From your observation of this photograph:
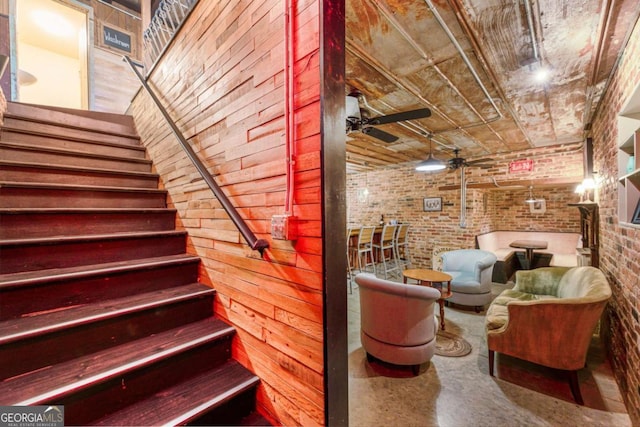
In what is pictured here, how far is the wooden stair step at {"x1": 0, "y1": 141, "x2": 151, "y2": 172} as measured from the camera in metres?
2.03

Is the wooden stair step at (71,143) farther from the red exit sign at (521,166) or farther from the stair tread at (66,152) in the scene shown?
the red exit sign at (521,166)

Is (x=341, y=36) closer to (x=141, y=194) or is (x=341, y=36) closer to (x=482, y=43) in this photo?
(x=482, y=43)

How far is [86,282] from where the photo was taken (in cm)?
145

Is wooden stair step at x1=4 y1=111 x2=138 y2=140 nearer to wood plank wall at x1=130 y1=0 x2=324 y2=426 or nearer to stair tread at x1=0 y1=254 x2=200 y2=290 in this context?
wood plank wall at x1=130 y1=0 x2=324 y2=426

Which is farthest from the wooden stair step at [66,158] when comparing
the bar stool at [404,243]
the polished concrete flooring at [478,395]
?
the bar stool at [404,243]

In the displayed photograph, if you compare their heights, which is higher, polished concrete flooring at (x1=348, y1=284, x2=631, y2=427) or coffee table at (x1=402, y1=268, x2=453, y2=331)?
coffee table at (x1=402, y1=268, x2=453, y2=331)

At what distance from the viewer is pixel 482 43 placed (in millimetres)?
1945

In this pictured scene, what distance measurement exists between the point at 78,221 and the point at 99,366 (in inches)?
44.9

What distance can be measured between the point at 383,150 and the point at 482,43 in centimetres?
321

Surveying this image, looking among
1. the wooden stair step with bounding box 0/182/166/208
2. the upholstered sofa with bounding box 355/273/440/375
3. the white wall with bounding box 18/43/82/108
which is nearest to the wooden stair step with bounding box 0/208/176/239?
the wooden stair step with bounding box 0/182/166/208

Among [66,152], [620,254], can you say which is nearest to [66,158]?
[66,152]

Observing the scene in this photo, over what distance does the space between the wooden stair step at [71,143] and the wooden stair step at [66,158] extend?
0.08 meters

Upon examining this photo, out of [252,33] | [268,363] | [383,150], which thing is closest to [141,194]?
[252,33]

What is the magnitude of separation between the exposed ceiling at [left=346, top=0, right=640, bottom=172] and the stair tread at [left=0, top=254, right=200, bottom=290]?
2.08m
